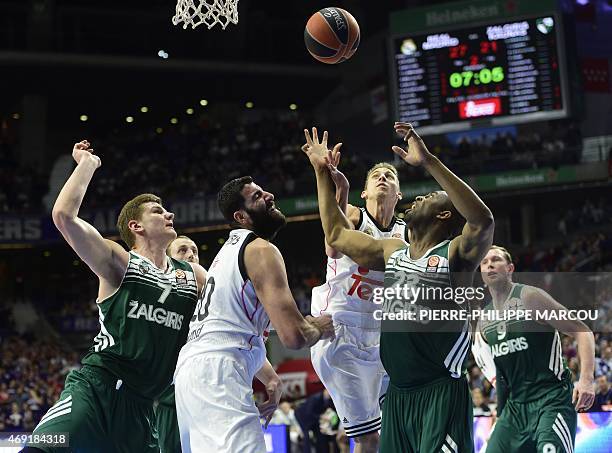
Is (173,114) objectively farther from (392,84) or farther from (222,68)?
(392,84)

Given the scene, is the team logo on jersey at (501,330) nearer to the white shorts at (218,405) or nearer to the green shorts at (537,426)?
the green shorts at (537,426)

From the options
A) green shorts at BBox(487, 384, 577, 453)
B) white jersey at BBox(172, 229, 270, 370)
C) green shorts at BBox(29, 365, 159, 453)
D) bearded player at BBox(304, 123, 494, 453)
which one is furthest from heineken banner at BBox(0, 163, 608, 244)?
white jersey at BBox(172, 229, 270, 370)

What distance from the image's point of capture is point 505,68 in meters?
19.3

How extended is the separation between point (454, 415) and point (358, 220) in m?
2.16

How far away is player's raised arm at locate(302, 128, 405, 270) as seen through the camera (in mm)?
5906

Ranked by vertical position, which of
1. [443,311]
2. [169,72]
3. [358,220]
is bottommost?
[443,311]

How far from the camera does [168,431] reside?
263 inches

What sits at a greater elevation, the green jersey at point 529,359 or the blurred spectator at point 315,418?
the green jersey at point 529,359

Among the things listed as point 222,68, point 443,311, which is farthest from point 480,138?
point 443,311

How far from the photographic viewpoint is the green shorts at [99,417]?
5.51 metres

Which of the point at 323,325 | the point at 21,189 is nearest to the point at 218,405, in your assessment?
the point at 323,325

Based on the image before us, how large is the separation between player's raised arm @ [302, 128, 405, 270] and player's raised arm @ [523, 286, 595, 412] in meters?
1.45

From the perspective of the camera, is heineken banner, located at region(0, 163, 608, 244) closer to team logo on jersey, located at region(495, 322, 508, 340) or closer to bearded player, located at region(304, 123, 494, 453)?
team logo on jersey, located at region(495, 322, 508, 340)

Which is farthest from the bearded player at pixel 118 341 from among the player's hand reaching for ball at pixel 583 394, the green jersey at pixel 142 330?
the player's hand reaching for ball at pixel 583 394
